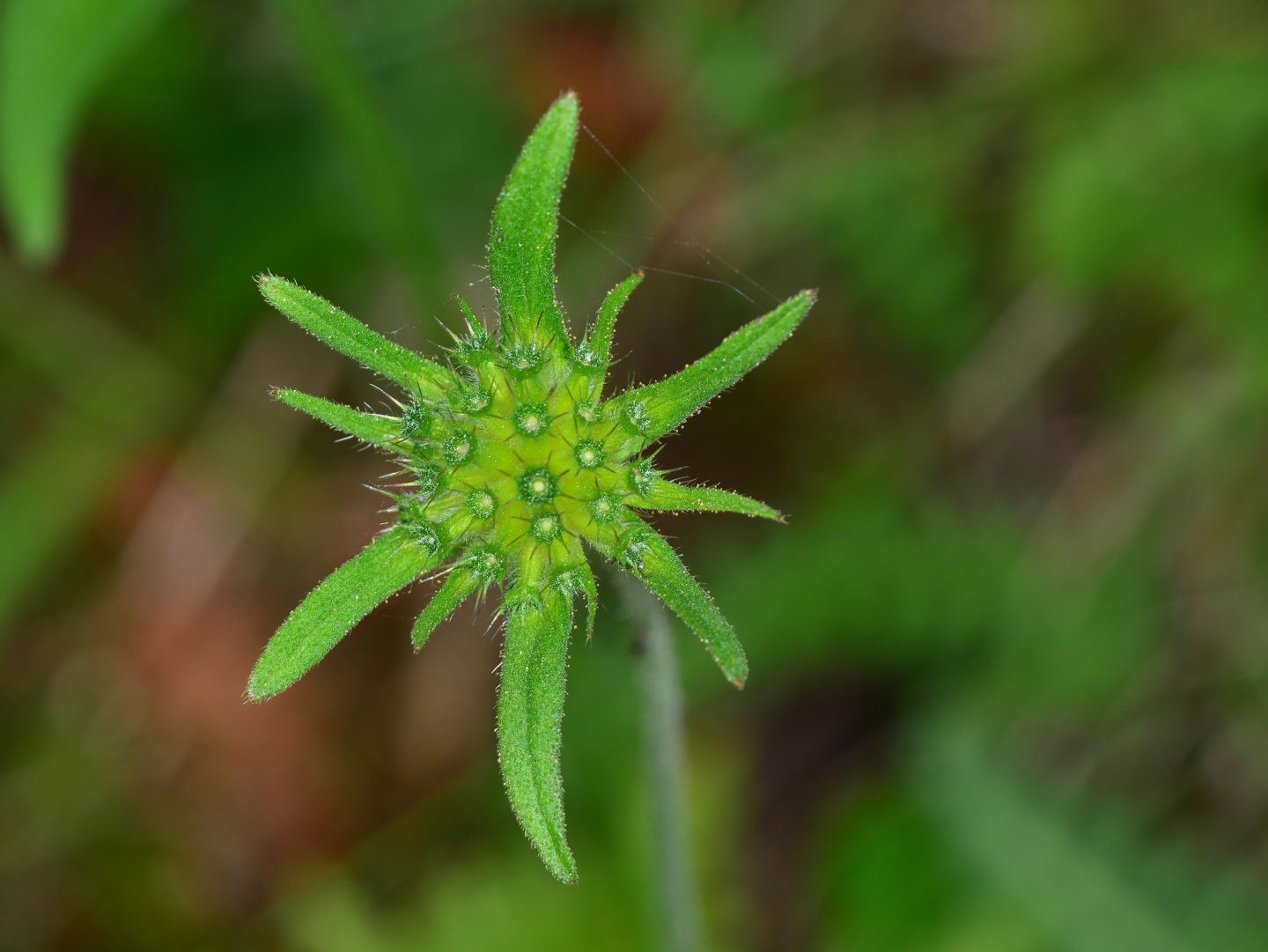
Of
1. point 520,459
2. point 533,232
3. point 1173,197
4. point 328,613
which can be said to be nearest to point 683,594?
point 520,459

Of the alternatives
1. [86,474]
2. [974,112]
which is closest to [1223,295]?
[974,112]

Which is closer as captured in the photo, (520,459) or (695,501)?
(695,501)

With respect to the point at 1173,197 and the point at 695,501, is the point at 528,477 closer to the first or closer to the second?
the point at 695,501

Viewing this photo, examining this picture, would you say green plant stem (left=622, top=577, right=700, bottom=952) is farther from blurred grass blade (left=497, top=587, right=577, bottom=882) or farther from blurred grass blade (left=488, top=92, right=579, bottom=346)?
blurred grass blade (left=488, top=92, right=579, bottom=346)

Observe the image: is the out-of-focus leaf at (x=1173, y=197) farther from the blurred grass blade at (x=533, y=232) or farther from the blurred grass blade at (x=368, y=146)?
the blurred grass blade at (x=533, y=232)

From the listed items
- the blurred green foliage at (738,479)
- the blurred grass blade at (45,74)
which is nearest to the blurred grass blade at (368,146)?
the blurred green foliage at (738,479)

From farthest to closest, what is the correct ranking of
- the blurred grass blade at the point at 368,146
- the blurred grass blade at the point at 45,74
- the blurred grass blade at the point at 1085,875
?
1. the blurred grass blade at the point at 1085,875
2. the blurred grass blade at the point at 368,146
3. the blurred grass blade at the point at 45,74
